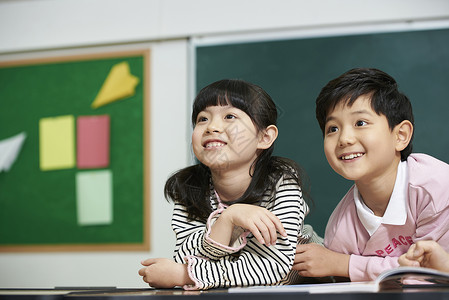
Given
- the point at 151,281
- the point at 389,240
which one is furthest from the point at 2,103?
the point at 389,240

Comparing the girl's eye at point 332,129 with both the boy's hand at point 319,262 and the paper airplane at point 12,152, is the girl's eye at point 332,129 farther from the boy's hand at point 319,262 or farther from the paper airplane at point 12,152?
the paper airplane at point 12,152

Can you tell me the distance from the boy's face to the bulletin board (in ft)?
5.06

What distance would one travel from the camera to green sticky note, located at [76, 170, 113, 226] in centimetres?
239

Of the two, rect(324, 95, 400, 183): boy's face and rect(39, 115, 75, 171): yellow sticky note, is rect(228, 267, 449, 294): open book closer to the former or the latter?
rect(324, 95, 400, 183): boy's face

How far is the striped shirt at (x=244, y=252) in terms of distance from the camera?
2.70 feet

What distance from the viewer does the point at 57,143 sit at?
2.46 m

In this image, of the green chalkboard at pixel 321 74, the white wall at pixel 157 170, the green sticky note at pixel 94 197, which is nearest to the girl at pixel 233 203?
the green chalkboard at pixel 321 74

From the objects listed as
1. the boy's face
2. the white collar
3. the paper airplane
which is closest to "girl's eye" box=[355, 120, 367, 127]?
the boy's face

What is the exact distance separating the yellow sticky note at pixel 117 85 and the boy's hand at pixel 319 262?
1.65 m

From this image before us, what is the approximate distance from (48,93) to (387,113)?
2.06 meters

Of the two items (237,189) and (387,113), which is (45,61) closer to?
(237,189)

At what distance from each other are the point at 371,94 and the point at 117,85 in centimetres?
173

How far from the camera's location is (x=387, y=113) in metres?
0.94

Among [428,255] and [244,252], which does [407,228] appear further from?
[244,252]
